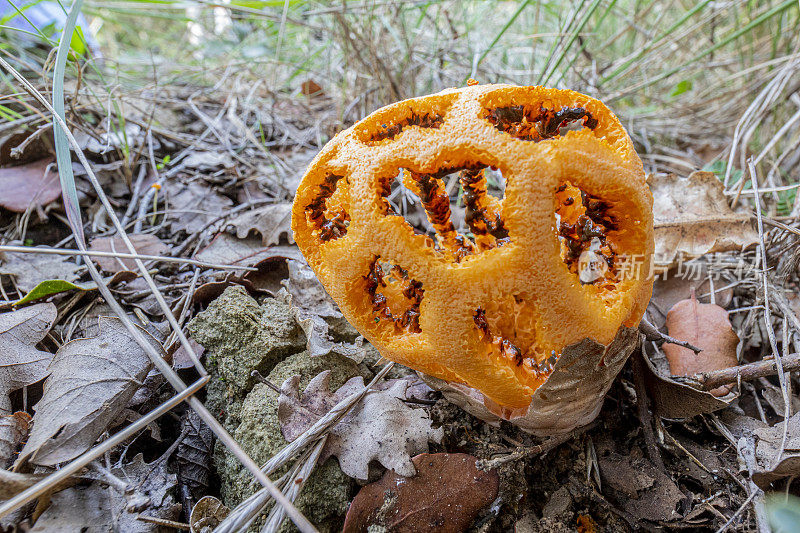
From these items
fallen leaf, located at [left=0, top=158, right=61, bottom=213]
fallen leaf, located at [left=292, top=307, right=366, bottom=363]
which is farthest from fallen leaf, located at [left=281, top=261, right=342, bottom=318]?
fallen leaf, located at [left=0, top=158, right=61, bottom=213]

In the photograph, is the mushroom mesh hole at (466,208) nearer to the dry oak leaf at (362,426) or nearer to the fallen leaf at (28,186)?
the dry oak leaf at (362,426)

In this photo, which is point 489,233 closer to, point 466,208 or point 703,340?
point 466,208

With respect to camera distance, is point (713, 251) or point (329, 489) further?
point (713, 251)

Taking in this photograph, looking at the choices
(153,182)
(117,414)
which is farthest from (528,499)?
(153,182)

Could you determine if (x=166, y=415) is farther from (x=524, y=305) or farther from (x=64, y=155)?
(x=524, y=305)

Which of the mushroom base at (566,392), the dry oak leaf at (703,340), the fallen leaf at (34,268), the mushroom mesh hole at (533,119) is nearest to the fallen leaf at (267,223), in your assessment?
the fallen leaf at (34,268)

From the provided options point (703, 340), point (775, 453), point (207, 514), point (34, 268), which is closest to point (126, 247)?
point (34, 268)
